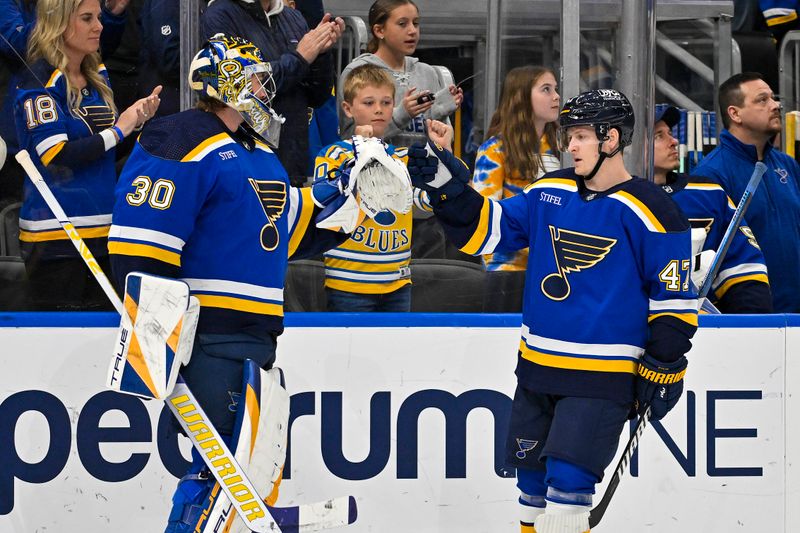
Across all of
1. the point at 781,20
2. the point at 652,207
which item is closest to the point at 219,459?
the point at 652,207

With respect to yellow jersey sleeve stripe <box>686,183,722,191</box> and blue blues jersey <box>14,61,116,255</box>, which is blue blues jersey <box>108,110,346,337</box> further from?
yellow jersey sleeve stripe <box>686,183,722,191</box>

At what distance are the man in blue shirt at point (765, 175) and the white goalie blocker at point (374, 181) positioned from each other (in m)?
1.40

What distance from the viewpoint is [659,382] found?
10.2 feet

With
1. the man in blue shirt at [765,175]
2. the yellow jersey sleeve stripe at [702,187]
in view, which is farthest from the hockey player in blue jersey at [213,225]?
the man in blue shirt at [765,175]

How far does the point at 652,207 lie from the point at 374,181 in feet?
2.20

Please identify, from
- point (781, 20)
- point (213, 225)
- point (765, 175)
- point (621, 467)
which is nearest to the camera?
point (213, 225)

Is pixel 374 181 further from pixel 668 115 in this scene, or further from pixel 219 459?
pixel 668 115

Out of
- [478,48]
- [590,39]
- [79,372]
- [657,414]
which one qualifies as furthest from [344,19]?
[657,414]

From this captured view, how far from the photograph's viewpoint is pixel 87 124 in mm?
3650

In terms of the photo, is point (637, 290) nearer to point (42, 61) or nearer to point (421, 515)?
point (421, 515)

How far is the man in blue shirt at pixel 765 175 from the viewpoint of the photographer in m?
4.15

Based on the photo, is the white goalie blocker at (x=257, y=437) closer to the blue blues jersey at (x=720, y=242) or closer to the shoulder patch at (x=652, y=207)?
the shoulder patch at (x=652, y=207)

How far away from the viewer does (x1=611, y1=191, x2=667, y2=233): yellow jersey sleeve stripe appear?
10.2 ft

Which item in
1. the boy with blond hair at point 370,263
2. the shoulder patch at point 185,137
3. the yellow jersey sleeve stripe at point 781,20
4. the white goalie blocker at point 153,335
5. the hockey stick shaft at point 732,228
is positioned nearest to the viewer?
the white goalie blocker at point 153,335
